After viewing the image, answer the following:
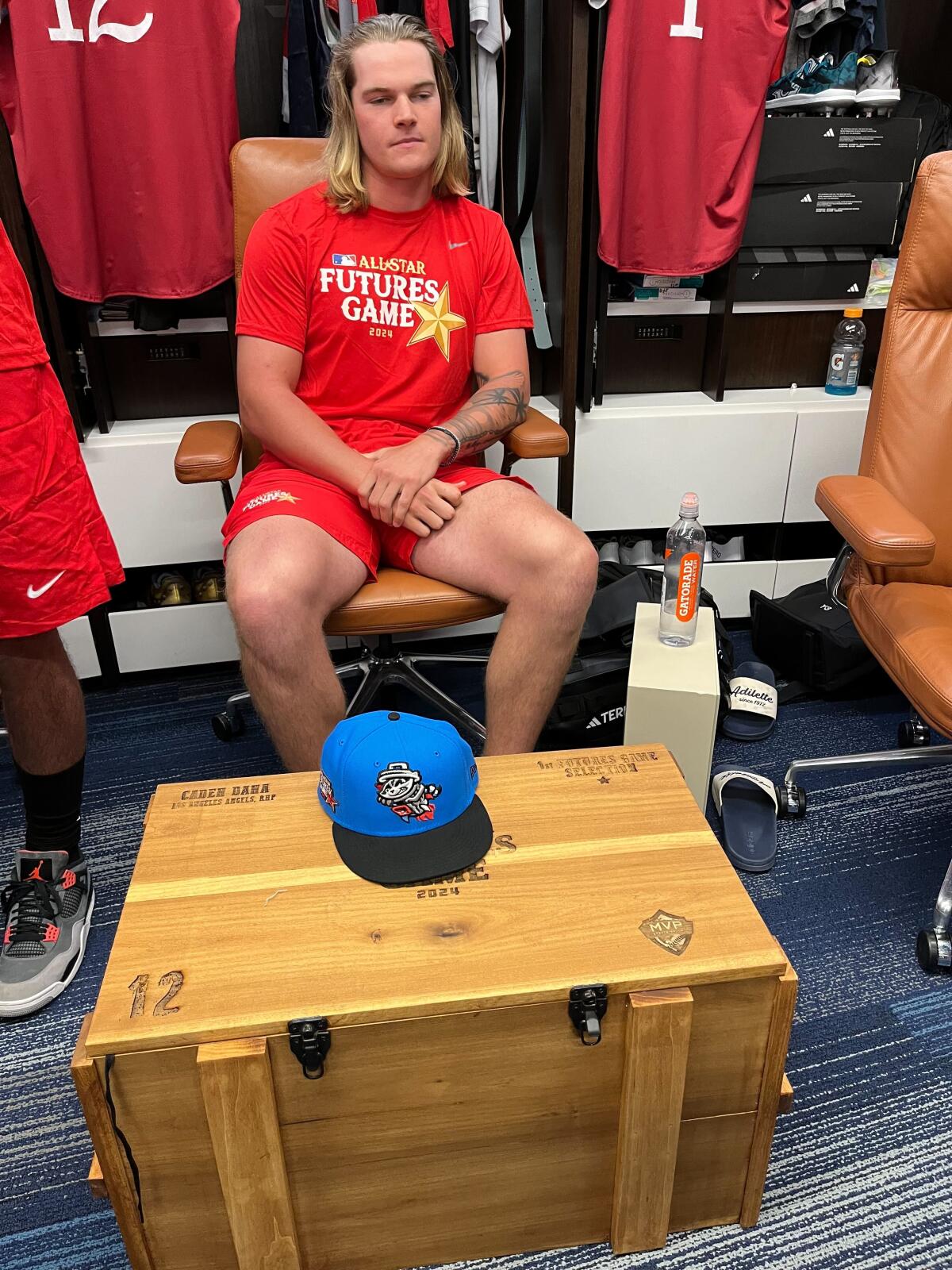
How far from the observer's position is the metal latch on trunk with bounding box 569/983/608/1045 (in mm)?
872

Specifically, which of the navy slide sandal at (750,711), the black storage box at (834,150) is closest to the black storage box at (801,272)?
the black storage box at (834,150)

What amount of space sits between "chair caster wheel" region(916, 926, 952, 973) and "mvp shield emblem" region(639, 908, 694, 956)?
2.22ft

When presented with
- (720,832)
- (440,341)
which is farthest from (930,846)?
(440,341)

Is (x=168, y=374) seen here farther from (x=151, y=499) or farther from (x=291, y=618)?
(x=291, y=618)

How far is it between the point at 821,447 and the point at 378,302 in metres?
1.18

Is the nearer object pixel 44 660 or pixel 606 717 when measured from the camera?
pixel 44 660

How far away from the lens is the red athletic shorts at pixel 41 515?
4.02 feet

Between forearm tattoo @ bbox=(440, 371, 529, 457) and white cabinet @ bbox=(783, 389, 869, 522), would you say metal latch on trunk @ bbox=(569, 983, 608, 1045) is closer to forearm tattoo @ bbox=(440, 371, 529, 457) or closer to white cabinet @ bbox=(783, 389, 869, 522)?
forearm tattoo @ bbox=(440, 371, 529, 457)

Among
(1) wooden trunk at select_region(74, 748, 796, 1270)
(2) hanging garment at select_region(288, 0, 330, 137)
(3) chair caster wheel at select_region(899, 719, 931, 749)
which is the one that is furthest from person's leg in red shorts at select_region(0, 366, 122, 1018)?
(3) chair caster wheel at select_region(899, 719, 931, 749)

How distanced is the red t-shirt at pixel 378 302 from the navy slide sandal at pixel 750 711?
86 cm

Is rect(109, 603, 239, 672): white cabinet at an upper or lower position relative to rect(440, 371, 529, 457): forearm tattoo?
lower

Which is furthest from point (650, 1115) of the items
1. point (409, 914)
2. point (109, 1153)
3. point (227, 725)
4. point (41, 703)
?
point (227, 725)

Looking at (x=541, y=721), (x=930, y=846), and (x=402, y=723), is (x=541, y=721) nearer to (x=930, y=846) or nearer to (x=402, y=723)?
(x=402, y=723)

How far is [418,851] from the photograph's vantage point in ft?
3.43
